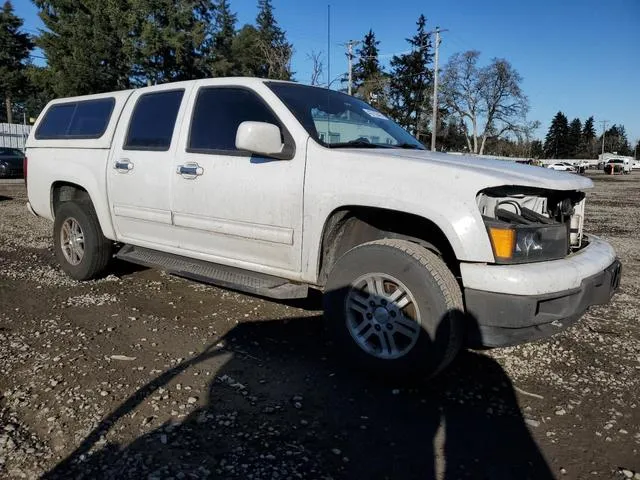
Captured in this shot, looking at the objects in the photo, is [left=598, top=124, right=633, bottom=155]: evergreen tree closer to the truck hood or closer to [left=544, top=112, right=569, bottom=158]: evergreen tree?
[left=544, top=112, right=569, bottom=158]: evergreen tree

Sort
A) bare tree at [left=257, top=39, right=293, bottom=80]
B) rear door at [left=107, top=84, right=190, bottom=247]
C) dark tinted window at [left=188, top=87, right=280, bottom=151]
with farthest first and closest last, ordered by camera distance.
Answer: bare tree at [left=257, top=39, right=293, bottom=80], rear door at [left=107, top=84, right=190, bottom=247], dark tinted window at [left=188, top=87, right=280, bottom=151]

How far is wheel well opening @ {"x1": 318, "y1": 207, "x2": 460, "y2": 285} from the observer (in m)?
3.32

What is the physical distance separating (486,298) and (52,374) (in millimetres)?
2636

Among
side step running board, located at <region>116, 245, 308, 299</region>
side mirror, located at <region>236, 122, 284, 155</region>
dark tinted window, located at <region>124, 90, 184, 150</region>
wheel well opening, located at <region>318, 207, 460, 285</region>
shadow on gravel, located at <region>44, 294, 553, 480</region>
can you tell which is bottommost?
shadow on gravel, located at <region>44, 294, 553, 480</region>

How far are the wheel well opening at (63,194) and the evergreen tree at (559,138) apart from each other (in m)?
110

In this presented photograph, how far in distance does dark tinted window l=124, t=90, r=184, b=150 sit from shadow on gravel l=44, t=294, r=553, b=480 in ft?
6.37

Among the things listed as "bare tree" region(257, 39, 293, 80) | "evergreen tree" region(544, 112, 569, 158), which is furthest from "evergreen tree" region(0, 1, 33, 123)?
"evergreen tree" region(544, 112, 569, 158)

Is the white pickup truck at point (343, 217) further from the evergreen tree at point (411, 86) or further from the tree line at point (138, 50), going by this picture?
the evergreen tree at point (411, 86)

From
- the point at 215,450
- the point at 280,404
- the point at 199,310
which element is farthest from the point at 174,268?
the point at 215,450

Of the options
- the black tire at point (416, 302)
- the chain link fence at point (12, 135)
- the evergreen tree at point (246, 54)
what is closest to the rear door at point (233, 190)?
the black tire at point (416, 302)

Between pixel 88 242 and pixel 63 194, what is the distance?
0.82 m

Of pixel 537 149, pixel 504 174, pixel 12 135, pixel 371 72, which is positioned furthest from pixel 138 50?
pixel 537 149

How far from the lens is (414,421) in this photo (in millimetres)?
2775

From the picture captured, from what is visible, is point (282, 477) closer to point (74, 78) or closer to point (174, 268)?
point (174, 268)
